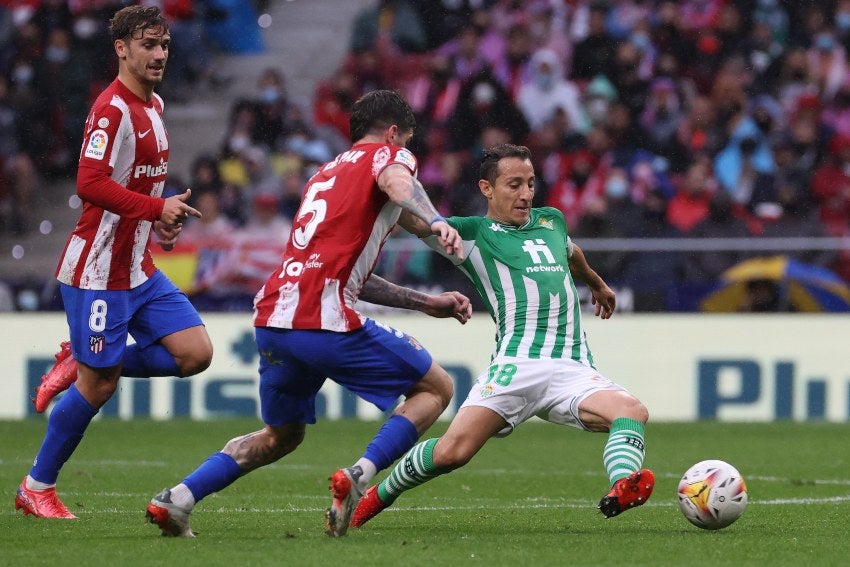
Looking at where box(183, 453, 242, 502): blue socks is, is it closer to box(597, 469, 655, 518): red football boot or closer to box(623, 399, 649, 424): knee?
box(597, 469, 655, 518): red football boot

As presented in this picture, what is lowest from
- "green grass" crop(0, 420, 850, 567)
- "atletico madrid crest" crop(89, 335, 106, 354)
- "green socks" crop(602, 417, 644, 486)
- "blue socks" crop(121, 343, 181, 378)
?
"green grass" crop(0, 420, 850, 567)

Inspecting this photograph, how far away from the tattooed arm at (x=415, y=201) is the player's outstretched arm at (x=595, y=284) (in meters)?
1.61

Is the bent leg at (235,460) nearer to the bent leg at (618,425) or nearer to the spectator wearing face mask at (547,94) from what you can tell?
the bent leg at (618,425)

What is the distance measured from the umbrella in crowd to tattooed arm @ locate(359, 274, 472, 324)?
24.2 feet

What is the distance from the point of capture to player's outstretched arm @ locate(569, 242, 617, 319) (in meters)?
7.28

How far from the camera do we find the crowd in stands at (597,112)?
15.3 m

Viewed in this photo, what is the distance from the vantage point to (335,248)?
6023 mm

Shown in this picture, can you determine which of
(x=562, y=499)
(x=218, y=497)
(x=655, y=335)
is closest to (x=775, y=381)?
(x=655, y=335)

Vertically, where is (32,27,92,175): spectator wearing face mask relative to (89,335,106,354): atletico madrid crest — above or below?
above

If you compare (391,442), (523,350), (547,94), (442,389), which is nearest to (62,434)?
(391,442)

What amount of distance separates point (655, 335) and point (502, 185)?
693cm

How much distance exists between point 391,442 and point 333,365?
0.40 meters

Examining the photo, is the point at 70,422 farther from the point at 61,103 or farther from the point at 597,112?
the point at 61,103

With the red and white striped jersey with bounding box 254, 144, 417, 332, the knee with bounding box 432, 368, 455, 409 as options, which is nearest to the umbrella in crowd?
the knee with bounding box 432, 368, 455, 409
